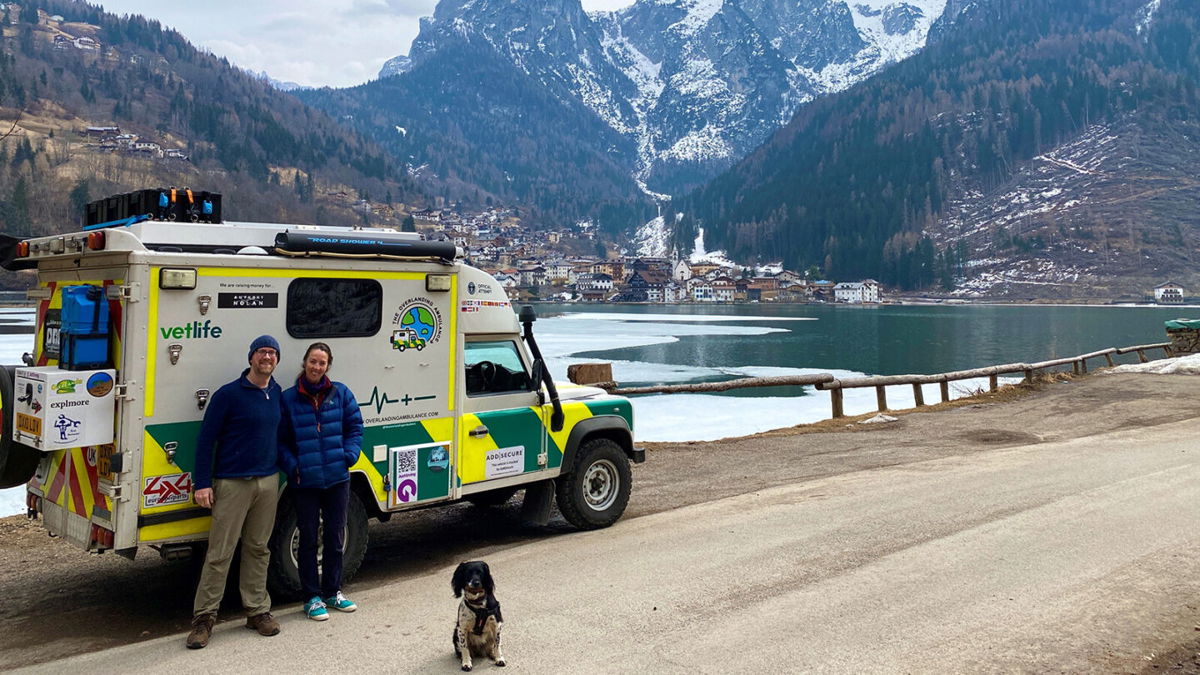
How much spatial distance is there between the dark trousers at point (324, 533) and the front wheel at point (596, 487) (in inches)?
102

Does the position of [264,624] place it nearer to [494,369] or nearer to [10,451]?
[10,451]

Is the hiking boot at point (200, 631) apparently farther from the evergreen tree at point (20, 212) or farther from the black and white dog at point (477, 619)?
the evergreen tree at point (20, 212)

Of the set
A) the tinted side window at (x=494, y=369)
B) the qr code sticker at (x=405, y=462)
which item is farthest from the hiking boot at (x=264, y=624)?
the tinted side window at (x=494, y=369)

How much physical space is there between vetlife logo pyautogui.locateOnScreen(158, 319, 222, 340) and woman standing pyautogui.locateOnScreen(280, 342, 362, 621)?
2.00ft

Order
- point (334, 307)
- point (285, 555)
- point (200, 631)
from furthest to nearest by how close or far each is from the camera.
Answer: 1. point (334, 307)
2. point (285, 555)
3. point (200, 631)

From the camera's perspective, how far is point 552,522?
8805 millimetres

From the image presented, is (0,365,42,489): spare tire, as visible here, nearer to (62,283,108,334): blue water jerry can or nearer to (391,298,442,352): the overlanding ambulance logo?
(62,283,108,334): blue water jerry can

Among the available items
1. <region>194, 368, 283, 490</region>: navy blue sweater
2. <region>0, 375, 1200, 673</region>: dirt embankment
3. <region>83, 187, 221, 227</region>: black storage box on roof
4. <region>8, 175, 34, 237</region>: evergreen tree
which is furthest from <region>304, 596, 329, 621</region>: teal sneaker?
<region>8, 175, 34, 237</region>: evergreen tree

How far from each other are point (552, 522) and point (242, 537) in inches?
147

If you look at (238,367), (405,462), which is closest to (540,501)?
(405,462)

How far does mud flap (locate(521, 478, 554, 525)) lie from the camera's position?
8.03 m

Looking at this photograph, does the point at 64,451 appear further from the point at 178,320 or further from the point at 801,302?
the point at 801,302

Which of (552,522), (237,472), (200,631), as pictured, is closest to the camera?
(200,631)

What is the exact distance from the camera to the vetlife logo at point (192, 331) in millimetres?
5484
